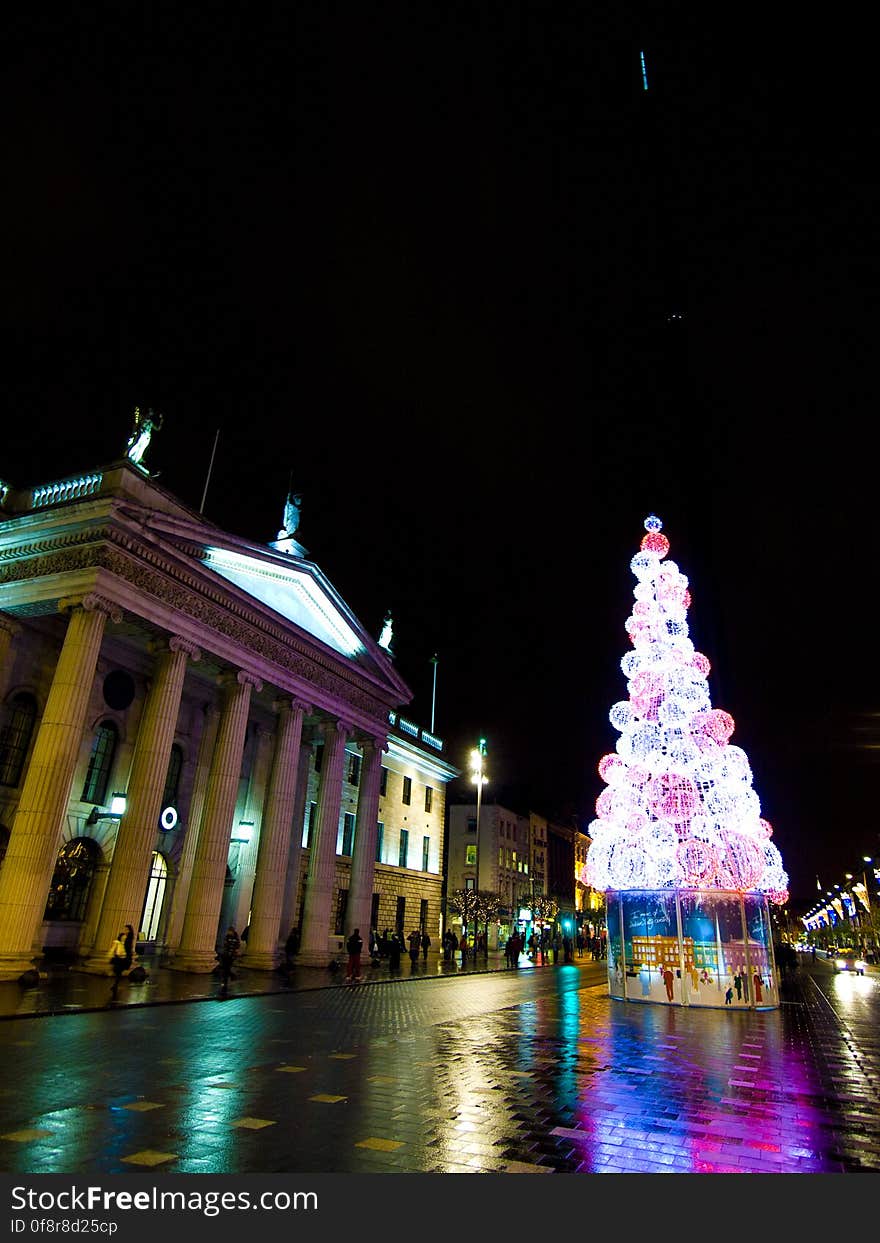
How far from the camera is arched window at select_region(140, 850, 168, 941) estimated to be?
2855cm

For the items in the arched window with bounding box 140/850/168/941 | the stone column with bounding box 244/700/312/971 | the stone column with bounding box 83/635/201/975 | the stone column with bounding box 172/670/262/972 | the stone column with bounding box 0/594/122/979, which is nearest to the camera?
the stone column with bounding box 0/594/122/979

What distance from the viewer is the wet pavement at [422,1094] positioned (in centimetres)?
608

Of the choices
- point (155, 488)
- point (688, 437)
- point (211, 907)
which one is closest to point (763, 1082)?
point (688, 437)

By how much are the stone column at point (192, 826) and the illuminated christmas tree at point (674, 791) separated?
50.1ft

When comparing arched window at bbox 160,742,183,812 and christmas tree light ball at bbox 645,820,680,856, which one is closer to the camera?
christmas tree light ball at bbox 645,820,680,856

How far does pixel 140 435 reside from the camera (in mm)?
24875

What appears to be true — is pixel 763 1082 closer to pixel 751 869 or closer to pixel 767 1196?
pixel 767 1196

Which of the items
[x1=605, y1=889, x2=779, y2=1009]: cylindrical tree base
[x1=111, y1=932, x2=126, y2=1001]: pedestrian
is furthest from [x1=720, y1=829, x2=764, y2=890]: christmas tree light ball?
[x1=111, y1=932, x2=126, y2=1001]: pedestrian

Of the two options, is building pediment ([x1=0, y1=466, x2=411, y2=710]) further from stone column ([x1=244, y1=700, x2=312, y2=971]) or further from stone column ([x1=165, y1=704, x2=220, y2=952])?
stone column ([x1=165, y1=704, x2=220, y2=952])

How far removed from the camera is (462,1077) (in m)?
9.47

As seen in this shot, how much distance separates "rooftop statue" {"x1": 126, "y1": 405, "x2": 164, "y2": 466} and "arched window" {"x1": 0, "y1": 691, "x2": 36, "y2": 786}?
29.7 feet

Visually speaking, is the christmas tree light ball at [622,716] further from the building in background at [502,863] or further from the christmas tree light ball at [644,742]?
the building in background at [502,863]

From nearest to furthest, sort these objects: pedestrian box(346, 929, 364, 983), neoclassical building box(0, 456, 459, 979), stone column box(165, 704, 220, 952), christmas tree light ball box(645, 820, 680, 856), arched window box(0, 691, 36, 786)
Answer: neoclassical building box(0, 456, 459, 979) → christmas tree light ball box(645, 820, 680, 856) → arched window box(0, 691, 36, 786) → pedestrian box(346, 929, 364, 983) → stone column box(165, 704, 220, 952)

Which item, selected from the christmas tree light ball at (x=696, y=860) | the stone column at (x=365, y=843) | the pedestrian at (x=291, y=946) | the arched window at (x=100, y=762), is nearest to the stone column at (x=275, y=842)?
the pedestrian at (x=291, y=946)
